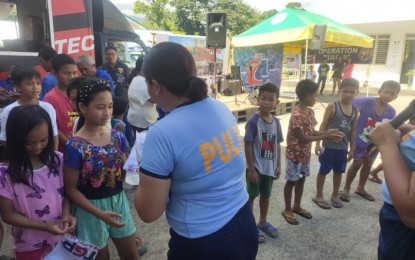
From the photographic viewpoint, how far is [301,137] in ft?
9.90

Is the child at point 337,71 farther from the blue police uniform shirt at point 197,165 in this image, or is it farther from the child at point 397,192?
the blue police uniform shirt at point 197,165

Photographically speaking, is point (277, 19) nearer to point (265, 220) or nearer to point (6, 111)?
point (265, 220)

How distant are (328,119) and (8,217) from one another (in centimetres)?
313

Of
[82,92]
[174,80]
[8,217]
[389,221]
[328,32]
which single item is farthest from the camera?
[328,32]

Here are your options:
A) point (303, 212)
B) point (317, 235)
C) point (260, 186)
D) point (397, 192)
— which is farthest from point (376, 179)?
point (397, 192)

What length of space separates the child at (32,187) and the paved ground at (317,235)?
3.68ft

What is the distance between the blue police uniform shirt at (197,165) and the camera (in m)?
1.15

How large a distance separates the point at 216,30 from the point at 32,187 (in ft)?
26.7

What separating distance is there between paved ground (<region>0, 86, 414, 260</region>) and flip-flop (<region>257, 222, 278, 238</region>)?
5 cm

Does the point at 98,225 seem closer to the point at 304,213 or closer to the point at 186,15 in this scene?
the point at 304,213

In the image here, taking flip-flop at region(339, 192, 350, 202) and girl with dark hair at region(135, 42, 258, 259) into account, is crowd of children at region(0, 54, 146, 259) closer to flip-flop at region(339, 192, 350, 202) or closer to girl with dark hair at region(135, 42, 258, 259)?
girl with dark hair at region(135, 42, 258, 259)

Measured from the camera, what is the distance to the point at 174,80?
1.22m

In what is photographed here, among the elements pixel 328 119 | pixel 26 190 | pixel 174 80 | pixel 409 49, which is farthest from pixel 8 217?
pixel 409 49

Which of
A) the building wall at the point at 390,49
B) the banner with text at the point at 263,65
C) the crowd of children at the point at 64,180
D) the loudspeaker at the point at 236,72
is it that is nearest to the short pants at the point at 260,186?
the crowd of children at the point at 64,180
